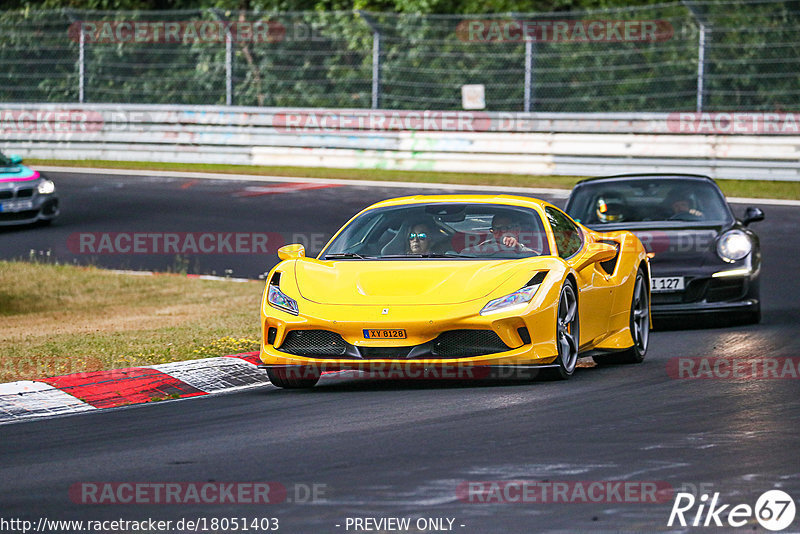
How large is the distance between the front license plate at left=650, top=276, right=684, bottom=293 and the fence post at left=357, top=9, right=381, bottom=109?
13450 millimetres

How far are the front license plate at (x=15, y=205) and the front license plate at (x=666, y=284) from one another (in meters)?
10.8

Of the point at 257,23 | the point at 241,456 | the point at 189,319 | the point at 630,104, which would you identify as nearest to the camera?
the point at 241,456

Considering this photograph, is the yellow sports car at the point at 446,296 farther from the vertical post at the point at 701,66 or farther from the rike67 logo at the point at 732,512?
the vertical post at the point at 701,66

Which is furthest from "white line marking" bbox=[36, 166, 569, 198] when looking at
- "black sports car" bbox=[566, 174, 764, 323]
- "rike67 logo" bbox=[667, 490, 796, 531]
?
"rike67 logo" bbox=[667, 490, 796, 531]

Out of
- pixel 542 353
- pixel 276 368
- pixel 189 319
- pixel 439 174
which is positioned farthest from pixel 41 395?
pixel 439 174

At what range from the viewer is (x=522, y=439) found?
6402mm

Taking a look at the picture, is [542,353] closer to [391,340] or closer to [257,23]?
[391,340]

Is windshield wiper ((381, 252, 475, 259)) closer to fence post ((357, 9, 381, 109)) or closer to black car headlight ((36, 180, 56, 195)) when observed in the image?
black car headlight ((36, 180, 56, 195))

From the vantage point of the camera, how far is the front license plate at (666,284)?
11.5 meters

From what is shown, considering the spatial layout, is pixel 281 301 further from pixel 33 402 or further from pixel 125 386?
pixel 33 402

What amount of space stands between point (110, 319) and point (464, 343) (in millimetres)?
5877

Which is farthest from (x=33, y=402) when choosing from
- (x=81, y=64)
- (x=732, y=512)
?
(x=81, y=64)

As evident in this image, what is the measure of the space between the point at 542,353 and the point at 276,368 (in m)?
1.62

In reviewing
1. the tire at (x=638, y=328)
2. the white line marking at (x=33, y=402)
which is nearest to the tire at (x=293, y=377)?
the white line marking at (x=33, y=402)
